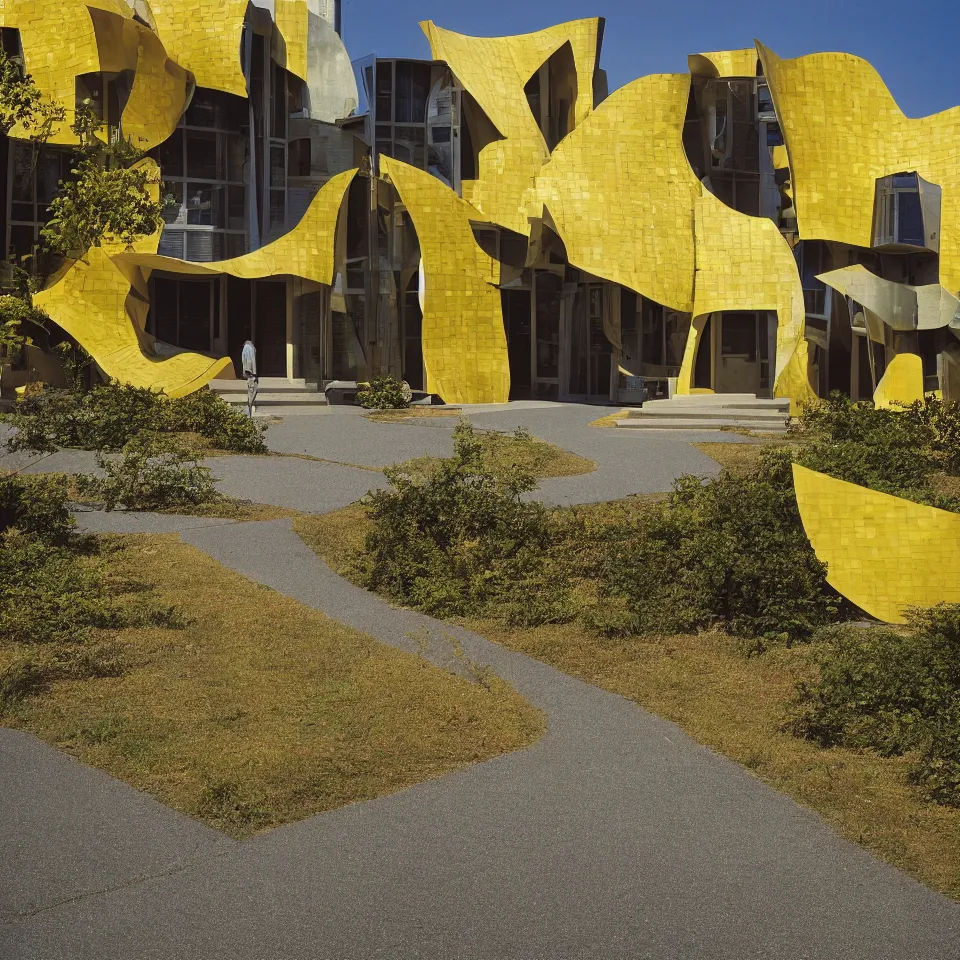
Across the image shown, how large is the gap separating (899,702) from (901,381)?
1597 centimetres

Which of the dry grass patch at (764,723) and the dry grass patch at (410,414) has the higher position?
the dry grass patch at (410,414)

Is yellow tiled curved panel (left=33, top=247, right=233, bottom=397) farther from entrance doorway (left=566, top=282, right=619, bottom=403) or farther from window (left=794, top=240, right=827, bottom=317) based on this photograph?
window (left=794, top=240, right=827, bottom=317)

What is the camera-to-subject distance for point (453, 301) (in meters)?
26.2

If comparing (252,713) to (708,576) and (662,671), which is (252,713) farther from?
(708,576)

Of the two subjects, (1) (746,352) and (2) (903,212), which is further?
(1) (746,352)

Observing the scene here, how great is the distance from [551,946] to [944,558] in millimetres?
5541

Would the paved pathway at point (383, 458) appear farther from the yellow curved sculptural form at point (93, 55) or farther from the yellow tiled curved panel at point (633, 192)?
the yellow curved sculptural form at point (93, 55)

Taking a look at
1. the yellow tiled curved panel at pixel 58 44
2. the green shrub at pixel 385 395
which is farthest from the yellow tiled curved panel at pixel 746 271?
the yellow tiled curved panel at pixel 58 44

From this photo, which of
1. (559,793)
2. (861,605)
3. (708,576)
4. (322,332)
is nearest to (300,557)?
(708,576)

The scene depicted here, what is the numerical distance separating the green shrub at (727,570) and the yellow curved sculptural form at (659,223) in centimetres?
1363

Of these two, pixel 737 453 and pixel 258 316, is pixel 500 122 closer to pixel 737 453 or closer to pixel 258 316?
pixel 258 316

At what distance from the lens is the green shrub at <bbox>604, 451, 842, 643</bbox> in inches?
358

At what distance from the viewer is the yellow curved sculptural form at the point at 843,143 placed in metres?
24.5

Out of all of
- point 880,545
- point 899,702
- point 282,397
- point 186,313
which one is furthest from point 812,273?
point 899,702
